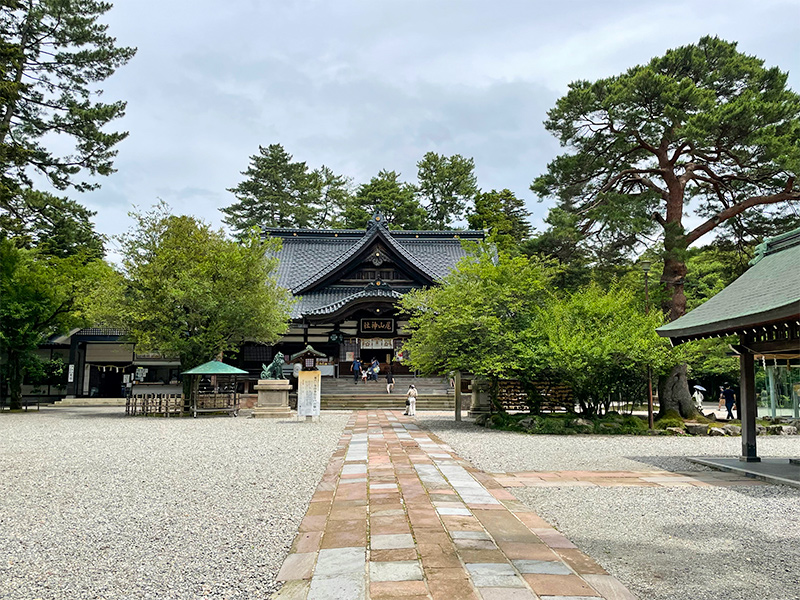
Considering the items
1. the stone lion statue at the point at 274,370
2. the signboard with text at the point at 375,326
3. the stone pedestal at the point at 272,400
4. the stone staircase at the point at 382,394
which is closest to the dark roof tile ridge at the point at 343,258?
the signboard with text at the point at 375,326

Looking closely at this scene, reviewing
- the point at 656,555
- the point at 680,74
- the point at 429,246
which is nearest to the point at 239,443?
the point at 656,555

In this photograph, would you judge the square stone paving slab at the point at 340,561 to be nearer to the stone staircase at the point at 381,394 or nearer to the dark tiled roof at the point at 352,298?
the stone staircase at the point at 381,394

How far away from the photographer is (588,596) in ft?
11.1

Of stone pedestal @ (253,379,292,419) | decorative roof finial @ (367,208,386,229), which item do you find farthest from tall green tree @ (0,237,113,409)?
decorative roof finial @ (367,208,386,229)

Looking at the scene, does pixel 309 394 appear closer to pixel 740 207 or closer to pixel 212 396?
pixel 212 396

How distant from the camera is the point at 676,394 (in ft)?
51.4

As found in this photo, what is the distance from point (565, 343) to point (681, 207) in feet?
18.6

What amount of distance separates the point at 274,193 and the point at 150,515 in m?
42.8

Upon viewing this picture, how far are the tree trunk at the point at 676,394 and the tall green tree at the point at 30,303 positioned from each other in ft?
60.2

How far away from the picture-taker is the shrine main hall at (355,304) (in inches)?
1053

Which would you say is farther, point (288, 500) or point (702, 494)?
point (702, 494)

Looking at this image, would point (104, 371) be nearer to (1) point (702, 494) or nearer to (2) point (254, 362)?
(2) point (254, 362)

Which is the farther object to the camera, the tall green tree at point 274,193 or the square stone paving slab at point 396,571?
the tall green tree at point 274,193

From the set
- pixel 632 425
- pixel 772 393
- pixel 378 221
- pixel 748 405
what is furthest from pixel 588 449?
pixel 378 221
